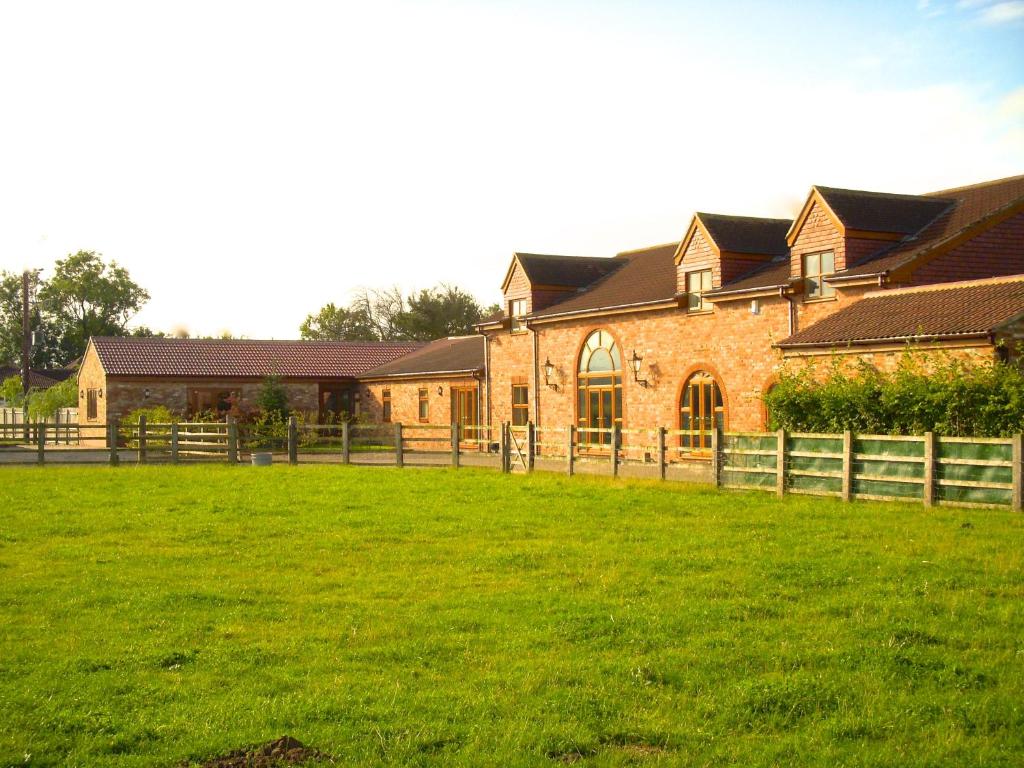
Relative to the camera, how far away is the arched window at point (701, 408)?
2934cm

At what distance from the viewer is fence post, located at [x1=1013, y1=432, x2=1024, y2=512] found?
1545 cm

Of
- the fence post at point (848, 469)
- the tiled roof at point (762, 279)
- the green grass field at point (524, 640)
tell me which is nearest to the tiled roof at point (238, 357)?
the tiled roof at point (762, 279)

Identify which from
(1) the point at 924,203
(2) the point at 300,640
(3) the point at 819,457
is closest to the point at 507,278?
(1) the point at 924,203

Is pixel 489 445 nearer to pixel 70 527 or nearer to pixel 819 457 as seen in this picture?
pixel 819 457

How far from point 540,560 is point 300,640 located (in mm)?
4107

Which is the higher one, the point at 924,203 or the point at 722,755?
the point at 924,203

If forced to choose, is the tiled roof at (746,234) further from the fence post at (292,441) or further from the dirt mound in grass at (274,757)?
the dirt mound in grass at (274,757)

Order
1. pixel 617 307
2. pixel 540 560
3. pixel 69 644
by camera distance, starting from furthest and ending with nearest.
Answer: pixel 617 307, pixel 540 560, pixel 69 644

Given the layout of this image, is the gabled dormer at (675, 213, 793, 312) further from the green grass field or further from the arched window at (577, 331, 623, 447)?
the green grass field

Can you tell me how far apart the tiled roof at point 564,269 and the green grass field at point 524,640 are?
22721 millimetres

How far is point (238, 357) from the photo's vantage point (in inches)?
1987

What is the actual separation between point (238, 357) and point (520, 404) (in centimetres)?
1752

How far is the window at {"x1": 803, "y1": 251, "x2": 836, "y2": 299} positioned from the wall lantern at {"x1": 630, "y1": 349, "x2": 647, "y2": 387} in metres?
6.65

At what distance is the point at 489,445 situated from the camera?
3934 centimetres
